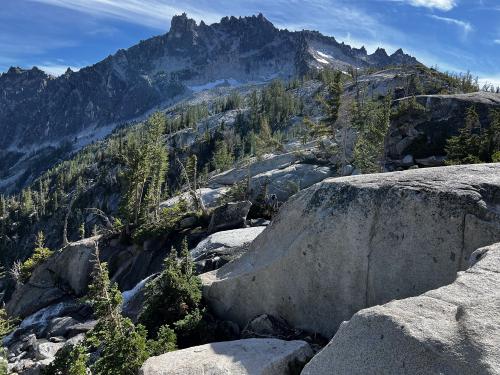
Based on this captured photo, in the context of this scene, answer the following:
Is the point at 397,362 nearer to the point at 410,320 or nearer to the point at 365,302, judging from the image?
the point at 410,320

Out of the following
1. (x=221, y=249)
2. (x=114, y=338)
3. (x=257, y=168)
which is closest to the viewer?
(x=114, y=338)

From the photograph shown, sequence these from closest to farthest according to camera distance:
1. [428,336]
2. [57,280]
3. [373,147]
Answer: [428,336] < [57,280] < [373,147]

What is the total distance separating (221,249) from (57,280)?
30.4 meters

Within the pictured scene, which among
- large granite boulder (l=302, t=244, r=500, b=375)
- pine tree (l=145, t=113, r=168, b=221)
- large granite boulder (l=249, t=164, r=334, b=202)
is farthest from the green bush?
large granite boulder (l=249, t=164, r=334, b=202)

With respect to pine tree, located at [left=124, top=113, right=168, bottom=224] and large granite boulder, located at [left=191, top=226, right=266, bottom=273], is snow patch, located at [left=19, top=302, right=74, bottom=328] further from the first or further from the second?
large granite boulder, located at [left=191, top=226, right=266, bottom=273]

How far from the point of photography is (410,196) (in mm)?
14648

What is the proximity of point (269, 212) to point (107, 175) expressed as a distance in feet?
537

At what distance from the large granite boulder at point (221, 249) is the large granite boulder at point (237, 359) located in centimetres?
1029

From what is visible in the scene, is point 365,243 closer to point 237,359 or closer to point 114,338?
point 237,359

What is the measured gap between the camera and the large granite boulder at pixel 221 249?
Answer: 85.8 feet

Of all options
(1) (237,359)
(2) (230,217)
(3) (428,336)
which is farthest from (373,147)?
(3) (428,336)

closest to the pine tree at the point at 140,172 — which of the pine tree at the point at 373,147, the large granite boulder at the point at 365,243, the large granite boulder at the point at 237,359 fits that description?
the pine tree at the point at 373,147

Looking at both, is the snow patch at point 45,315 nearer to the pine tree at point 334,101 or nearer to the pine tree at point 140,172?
the pine tree at point 140,172

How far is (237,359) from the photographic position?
1363 cm
